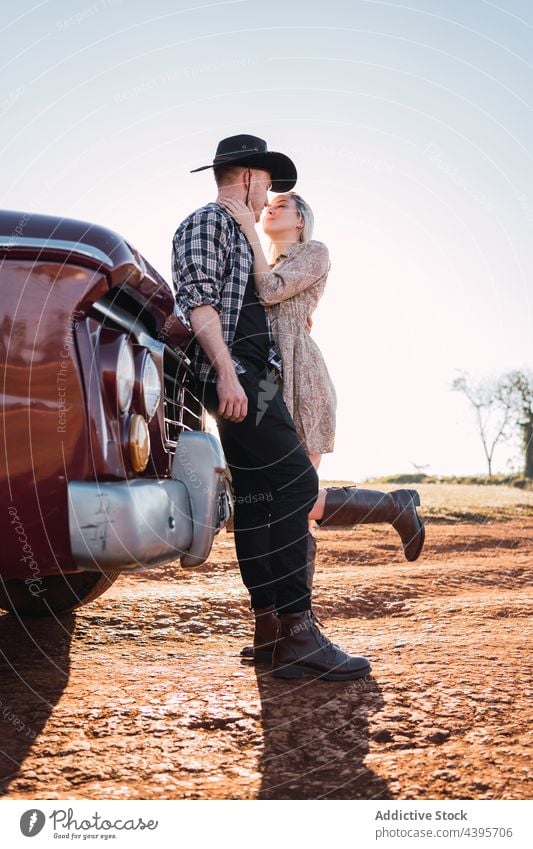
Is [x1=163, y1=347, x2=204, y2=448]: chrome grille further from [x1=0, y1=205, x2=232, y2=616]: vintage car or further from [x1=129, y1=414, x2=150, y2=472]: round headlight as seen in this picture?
[x1=0, y1=205, x2=232, y2=616]: vintage car

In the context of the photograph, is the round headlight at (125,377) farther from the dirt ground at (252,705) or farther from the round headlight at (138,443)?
the dirt ground at (252,705)

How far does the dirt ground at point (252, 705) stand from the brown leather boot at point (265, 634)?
3.5 inches

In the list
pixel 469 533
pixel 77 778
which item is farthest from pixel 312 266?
pixel 469 533

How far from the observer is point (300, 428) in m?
3.22

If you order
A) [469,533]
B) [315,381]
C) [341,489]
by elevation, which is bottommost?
[469,533]

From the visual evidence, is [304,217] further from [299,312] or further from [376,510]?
[376,510]

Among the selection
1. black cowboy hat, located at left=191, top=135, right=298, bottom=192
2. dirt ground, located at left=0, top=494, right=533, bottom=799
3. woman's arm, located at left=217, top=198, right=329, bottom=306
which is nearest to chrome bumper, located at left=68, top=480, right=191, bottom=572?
dirt ground, located at left=0, top=494, right=533, bottom=799

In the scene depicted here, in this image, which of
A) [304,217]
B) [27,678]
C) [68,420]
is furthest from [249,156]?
[27,678]

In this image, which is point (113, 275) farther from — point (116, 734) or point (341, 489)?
point (341, 489)

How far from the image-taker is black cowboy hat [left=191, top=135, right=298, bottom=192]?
271 cm

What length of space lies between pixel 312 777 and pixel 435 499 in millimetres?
10289

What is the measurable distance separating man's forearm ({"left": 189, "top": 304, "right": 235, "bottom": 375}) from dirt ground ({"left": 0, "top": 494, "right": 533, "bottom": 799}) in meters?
1.06

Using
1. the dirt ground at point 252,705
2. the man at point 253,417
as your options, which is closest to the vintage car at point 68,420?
the dirt ground at point 252,705

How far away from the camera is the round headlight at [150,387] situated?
6.50 ft
